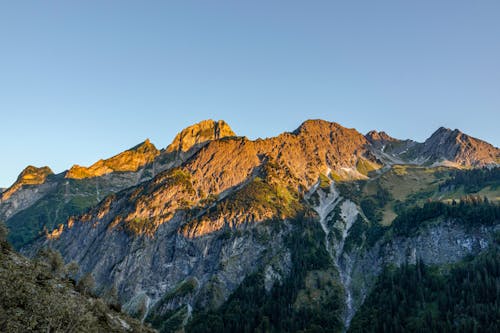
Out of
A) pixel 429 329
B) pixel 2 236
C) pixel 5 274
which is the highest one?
pixel 429 329

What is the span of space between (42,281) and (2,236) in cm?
3678

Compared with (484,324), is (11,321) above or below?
below

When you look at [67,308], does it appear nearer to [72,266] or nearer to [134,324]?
[134,324]

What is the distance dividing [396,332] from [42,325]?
186 metres

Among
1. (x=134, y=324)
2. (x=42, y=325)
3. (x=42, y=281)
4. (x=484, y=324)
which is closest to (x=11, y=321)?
(x=42, y=325)

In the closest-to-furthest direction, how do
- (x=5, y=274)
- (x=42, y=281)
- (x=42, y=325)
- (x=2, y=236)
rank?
(x=42, y=325) < (x=5, y=274) < (x=42, y=281) < (x=2, y=236)

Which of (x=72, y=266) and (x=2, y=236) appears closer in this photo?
(x=2, y=236)

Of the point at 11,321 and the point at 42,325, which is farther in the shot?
the point at 42,325

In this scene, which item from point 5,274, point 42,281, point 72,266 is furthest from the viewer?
point 72,266

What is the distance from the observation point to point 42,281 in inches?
3177

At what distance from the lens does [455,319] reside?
19825cm

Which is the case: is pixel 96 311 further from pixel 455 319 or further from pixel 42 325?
pixel 455 319

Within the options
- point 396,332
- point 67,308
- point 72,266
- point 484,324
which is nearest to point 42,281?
point 67,308

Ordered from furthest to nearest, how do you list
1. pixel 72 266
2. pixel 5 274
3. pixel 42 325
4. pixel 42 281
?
pixel 72 266, pixel 42 281, pixel 5 274, pixel 42 325
